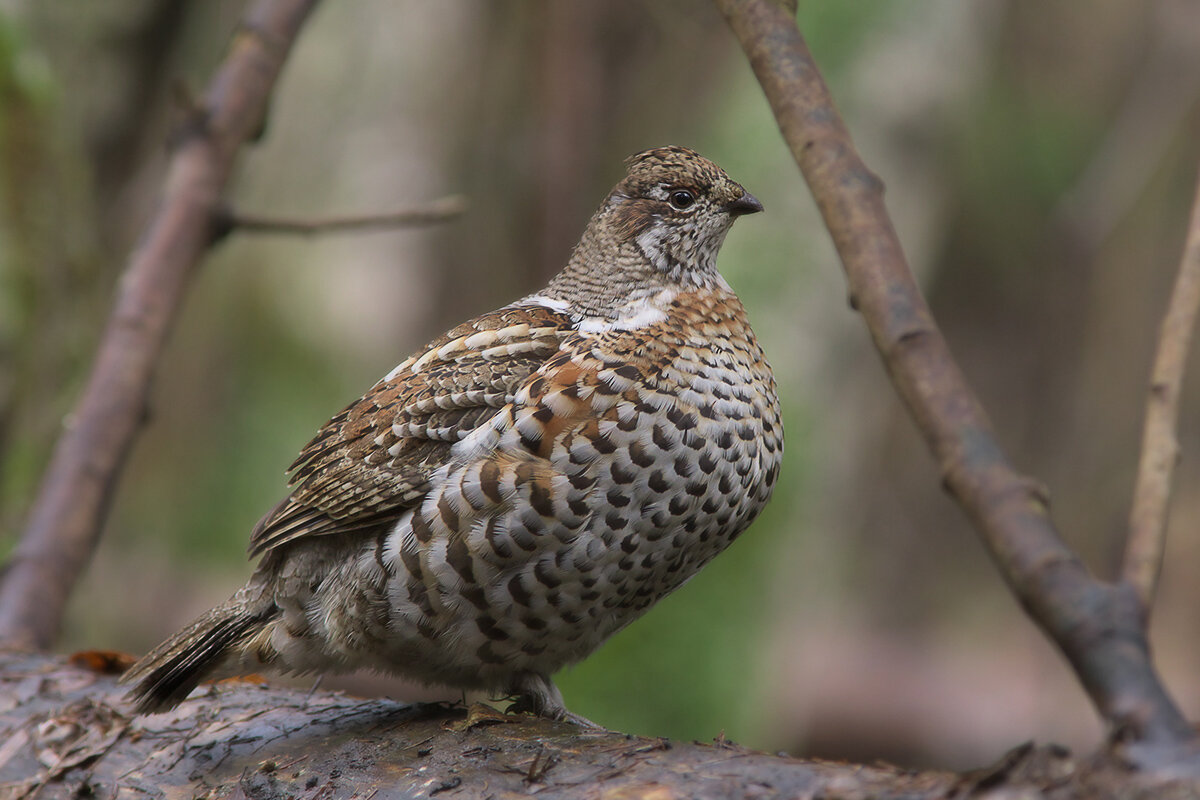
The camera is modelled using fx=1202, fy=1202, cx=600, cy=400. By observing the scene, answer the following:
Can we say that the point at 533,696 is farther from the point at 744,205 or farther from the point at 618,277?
the point at 744,205

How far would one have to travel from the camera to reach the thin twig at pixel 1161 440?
1521 mm

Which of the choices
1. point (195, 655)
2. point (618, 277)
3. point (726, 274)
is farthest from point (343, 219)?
point (726, 274)

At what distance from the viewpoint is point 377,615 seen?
283cm

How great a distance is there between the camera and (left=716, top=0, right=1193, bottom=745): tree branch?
1428 mm

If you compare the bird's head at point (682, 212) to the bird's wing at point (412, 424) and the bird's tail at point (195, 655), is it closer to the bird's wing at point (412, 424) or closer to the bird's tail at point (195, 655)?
the bird's wing at point (412, 424)

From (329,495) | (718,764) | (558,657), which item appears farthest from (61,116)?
(718,764)

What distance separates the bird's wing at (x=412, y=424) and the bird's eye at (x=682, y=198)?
1.65ft

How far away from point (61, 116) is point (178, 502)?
14.7ft

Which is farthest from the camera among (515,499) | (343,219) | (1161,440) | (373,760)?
(343,219)

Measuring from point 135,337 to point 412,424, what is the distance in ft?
5.58

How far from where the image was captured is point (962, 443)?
158 centimetres

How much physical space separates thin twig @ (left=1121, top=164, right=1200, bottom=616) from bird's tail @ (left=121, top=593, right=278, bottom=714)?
2.14m

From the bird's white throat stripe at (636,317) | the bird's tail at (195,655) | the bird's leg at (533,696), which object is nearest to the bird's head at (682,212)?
the bird's white throat stripe at (636,317)

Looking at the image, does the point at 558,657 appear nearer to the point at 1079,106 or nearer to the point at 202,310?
the point at 202,310
